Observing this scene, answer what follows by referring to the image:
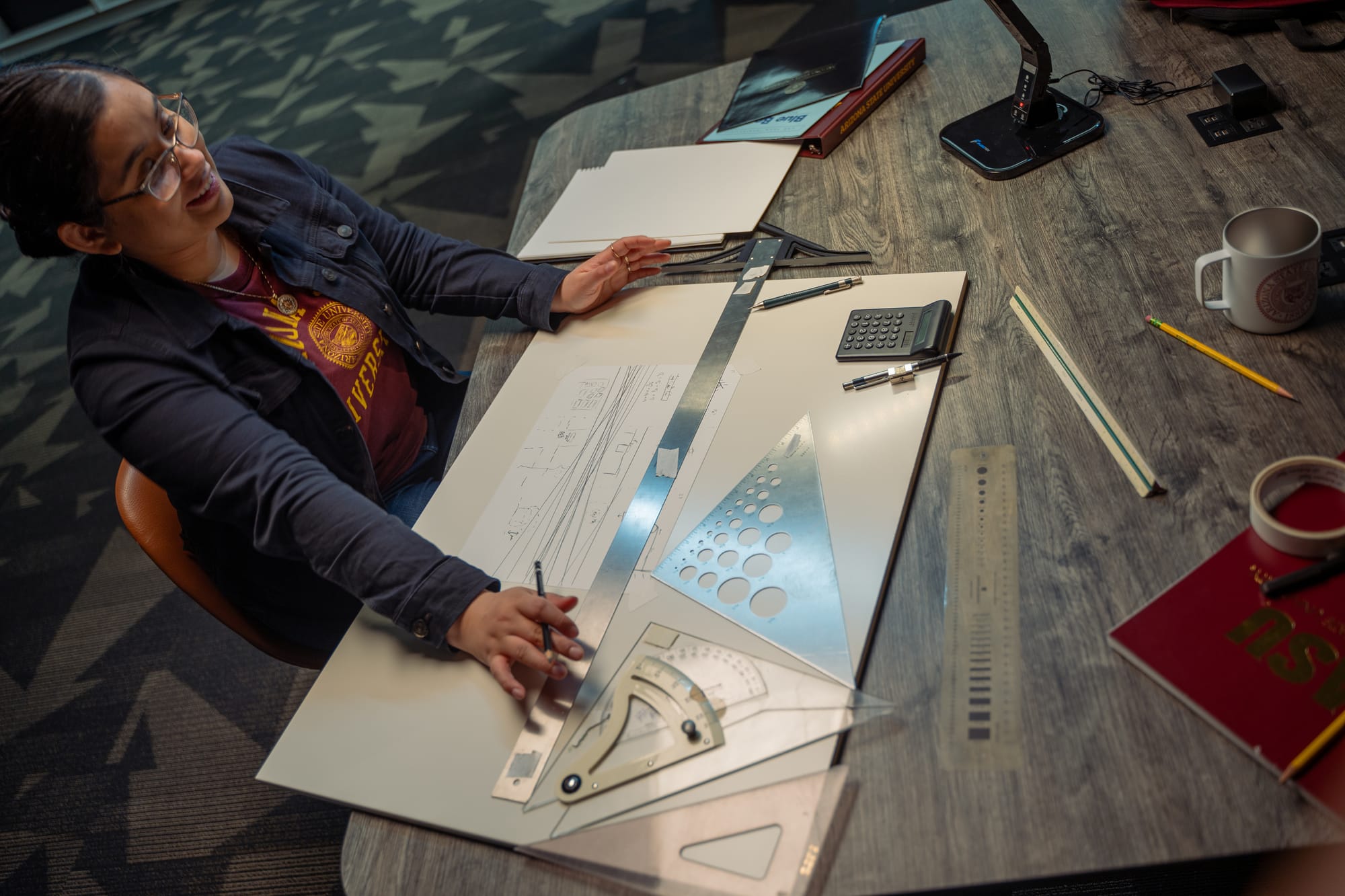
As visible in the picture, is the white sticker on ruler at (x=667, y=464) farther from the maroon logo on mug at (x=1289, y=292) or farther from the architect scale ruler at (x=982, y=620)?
the maroon logo on mug at (x=1289, y=292)

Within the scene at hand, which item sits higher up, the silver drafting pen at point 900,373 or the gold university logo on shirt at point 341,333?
the silver drafting pen at point 900,373

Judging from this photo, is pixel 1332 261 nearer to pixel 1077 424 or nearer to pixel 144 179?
pixel 1077 424

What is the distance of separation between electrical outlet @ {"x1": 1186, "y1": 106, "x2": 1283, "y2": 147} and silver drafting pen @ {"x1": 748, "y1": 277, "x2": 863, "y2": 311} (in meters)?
0.49

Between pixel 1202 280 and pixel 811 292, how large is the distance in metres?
0.44

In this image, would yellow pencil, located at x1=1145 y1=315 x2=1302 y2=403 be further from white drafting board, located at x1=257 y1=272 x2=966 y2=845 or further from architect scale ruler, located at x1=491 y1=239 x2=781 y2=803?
architect scale ruler, located at x1=491 y1=239 x2=781 y2=803

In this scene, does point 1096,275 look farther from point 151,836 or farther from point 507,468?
point 151,836

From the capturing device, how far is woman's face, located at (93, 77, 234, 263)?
1.03m

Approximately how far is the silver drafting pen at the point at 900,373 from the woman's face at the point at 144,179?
816 mm

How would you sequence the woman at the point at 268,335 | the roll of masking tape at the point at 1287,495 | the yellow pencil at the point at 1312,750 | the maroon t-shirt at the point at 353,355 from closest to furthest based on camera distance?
the yellow pencil at the point at 1312,750, the roll of masking tape at the point at 1287,495, the woman at the point at 268,335, the maroon t-shirt at the point at 353,355

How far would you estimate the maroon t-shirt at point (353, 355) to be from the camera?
4.00ft

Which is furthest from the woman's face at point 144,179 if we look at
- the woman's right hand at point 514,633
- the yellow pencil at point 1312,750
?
the yellow pencil at point 1312,750

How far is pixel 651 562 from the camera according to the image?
0.93m

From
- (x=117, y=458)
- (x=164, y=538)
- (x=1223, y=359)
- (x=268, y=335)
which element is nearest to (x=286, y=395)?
(x=268, y=335)

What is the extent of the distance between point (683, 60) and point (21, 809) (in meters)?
3.07
